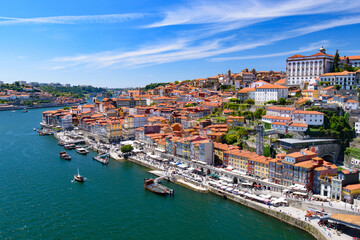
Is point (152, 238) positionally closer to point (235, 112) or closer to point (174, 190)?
point (174, 190)

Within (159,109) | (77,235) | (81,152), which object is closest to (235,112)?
(159,109)

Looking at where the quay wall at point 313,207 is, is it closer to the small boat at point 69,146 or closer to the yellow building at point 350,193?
the yellow building at point 350,193

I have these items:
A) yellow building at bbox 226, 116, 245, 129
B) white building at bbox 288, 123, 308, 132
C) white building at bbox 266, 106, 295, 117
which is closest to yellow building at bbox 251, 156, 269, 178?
white building at bbox 288, 123, 308, 132

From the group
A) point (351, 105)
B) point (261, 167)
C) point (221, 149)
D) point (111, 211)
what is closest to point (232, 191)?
point (261, 167)

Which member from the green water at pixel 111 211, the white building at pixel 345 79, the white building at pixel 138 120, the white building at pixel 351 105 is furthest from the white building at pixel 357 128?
the white building at pixel 138 120

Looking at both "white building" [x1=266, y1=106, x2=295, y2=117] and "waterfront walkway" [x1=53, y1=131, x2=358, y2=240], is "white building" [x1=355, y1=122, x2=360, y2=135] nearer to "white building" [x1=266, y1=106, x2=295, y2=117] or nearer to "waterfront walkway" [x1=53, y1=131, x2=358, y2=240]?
"white building" [x1=266, y1=106, x2=295, y2=117]

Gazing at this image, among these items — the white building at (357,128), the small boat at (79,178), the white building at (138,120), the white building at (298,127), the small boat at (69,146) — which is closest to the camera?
the small boat at (79,178)
